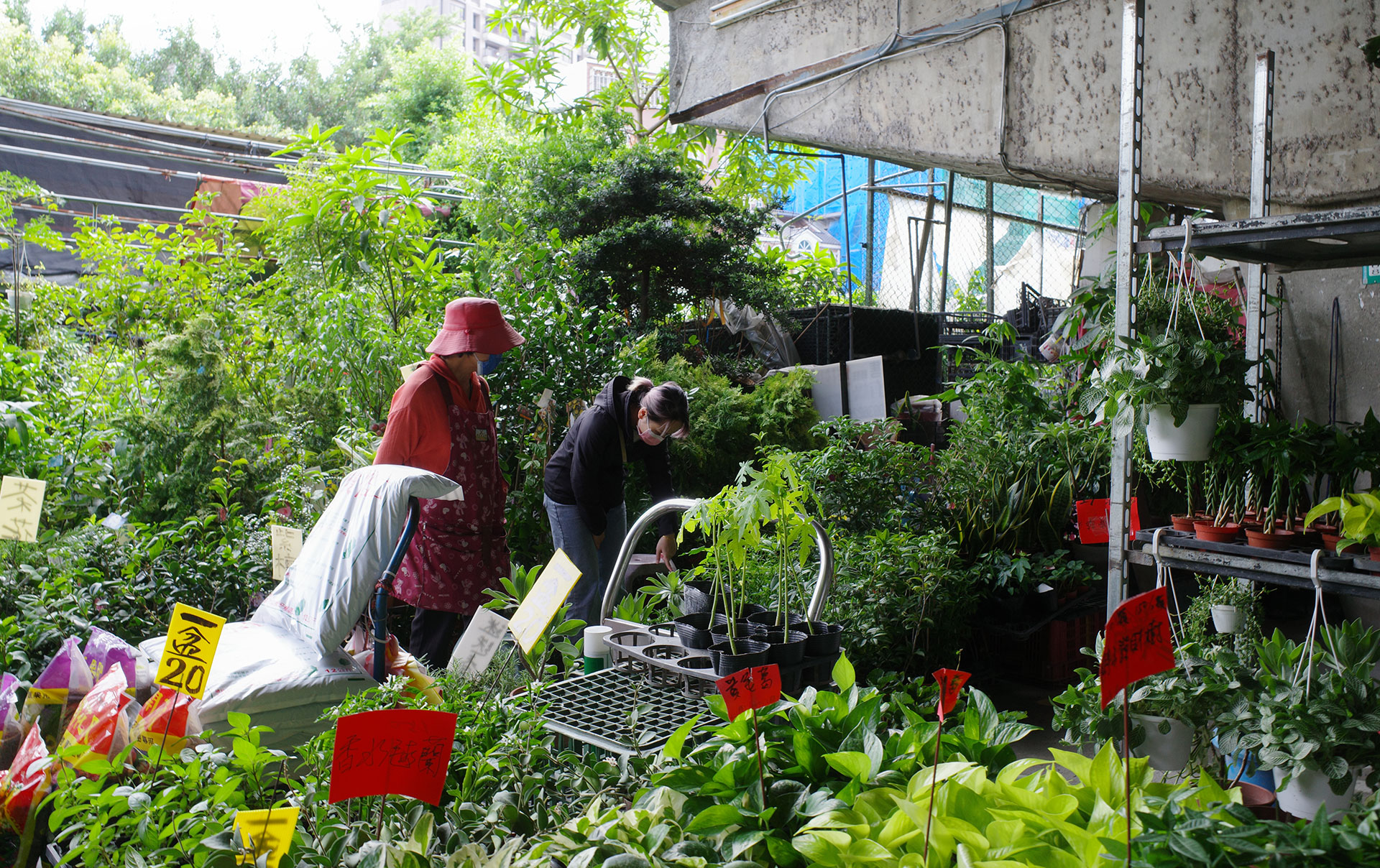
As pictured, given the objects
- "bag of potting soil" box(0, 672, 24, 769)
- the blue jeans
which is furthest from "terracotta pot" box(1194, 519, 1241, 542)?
"bag of potting soil" box(0, 672, 24, 769)

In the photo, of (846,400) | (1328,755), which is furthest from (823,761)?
(846,400)

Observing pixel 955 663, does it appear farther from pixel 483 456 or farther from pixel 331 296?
pixel 331 296

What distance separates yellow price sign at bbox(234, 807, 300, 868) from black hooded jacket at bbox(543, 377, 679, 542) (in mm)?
2370

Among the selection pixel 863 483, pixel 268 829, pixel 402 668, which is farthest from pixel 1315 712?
pixel 863 483

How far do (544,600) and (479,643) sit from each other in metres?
0.24

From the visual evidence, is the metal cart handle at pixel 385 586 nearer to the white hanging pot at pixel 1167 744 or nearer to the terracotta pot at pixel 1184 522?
the white hanging pot at pixel 1167 744

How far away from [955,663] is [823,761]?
2330 mm

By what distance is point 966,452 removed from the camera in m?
4.09

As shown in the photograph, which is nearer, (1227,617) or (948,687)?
(948,687)

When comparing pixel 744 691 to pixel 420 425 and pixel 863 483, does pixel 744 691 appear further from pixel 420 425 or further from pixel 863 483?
pixel 863 483

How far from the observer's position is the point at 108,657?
217 centimetres

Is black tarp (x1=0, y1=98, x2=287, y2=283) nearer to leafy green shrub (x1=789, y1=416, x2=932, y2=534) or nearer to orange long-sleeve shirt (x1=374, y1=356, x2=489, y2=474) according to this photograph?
orange long-sleeve shirt (x1=374, y1=356, x2=489, y2=474)

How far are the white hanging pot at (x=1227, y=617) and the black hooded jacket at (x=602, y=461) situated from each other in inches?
72.6

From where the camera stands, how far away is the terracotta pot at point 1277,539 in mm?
2229
